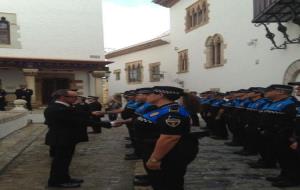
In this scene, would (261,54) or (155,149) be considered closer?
(155,149)

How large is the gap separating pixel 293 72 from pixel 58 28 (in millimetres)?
16440

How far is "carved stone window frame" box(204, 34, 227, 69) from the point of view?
68.8 feet

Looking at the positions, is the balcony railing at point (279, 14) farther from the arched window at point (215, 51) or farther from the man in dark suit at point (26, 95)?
the man in dark suit at point (26, 95)

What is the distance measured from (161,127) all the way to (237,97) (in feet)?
24.4

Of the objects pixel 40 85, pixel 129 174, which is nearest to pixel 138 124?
pixel 129 174

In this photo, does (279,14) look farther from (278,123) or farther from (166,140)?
(166,140)

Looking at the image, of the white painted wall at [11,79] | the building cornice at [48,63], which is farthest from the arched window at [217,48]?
the white painted wall at [11,79]

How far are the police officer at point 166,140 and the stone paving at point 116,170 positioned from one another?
7.40 ft

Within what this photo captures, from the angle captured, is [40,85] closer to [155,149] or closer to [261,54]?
[261,54]

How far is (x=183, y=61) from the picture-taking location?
2648 centimetres

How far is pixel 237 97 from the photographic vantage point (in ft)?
37.4

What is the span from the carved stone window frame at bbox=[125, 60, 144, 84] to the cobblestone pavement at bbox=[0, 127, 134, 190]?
20.2m

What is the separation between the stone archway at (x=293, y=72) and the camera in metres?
14.7

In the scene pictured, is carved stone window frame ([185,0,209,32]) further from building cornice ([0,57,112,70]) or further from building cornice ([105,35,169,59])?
building cornice ([0,57,112,70])
